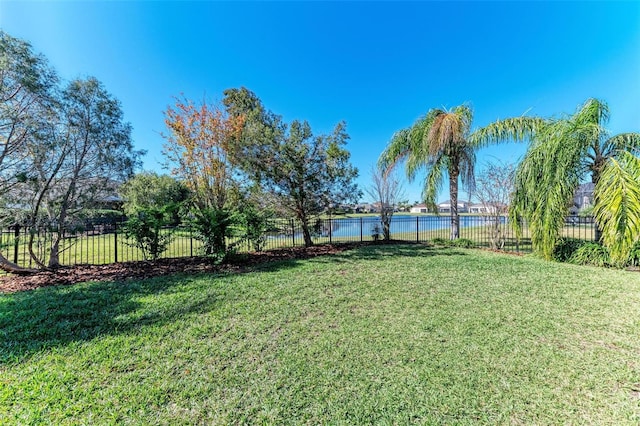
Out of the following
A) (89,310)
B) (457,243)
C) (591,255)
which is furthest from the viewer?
(457,243)

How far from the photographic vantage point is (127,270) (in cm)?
547

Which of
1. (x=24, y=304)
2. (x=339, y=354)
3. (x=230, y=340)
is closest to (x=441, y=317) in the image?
(x=339, y=354)

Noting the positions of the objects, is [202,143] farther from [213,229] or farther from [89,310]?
[89,310]

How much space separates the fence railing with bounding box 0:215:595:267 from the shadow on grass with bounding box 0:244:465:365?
1.69 m

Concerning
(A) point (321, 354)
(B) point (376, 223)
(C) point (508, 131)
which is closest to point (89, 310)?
(A) point (321, 354)

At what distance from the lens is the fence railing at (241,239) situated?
18.0 feet

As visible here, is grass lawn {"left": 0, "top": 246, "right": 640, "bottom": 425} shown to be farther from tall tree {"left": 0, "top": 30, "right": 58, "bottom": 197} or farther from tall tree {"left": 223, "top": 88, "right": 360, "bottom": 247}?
tall tree {"left": 223, "top": 88, "right": 360, "bottom": 247}

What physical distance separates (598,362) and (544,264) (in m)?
4.79

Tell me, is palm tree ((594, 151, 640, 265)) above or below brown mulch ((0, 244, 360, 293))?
above

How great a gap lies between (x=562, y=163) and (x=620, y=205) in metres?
1.53

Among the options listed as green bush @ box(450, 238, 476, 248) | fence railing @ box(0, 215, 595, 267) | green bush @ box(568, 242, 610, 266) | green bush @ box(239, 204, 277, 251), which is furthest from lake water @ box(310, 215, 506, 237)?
green bush @ box(568, 242, 610, 266)

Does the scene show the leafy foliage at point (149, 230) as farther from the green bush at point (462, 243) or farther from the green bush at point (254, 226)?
the green bush at point (462, 243)

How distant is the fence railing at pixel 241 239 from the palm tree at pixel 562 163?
3.92 ft

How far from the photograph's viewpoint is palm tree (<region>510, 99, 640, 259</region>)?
5926 mm
